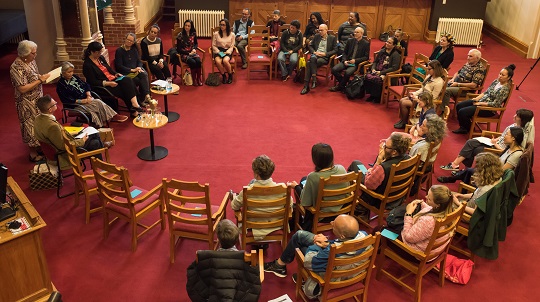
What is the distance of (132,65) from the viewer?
756cm

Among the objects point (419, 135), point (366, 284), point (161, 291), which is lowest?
point (161, 291)

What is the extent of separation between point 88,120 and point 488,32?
10.8m

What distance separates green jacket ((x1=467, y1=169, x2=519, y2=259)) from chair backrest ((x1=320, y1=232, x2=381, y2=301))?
1.30m

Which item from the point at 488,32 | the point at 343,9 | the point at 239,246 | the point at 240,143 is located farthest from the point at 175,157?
the point at 488,32

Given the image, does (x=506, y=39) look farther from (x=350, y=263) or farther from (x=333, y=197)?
(x=350, y=263)

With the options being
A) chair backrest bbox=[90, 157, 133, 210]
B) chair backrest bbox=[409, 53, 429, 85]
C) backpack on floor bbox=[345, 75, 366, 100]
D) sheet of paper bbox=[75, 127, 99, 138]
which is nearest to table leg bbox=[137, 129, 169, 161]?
sheet of paper bbox=[75, 127, 99, 138]

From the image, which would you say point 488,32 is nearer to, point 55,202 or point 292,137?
point 292,137

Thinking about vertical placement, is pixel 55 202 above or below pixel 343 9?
below

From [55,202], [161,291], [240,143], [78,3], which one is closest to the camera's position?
[161,291]

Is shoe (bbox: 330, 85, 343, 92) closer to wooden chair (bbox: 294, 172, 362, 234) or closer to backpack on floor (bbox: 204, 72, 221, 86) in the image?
backpack on floor (bbox: 204, 72, 221, 86)

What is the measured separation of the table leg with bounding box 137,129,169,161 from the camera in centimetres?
609

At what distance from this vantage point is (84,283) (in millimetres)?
4109

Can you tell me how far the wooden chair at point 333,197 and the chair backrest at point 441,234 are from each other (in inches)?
31.8

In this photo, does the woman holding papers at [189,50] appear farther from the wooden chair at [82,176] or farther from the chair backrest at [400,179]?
the chair backrest at [400,179]
